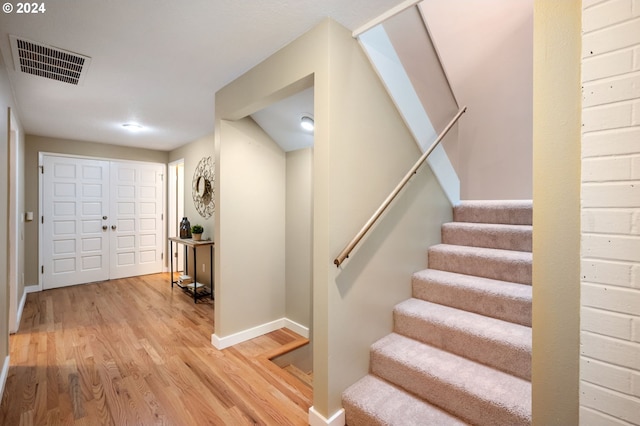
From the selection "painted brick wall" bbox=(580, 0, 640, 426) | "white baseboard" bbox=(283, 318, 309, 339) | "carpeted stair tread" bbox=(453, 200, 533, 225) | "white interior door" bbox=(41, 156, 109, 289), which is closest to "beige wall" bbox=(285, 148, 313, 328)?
"white baseboard" bbox=(283, 318, 309, 339)

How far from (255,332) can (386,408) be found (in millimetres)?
1734

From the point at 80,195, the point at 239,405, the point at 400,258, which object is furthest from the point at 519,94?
the point at 80,195

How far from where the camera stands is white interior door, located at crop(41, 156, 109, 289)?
4.38 metres

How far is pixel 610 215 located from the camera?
2.98ft

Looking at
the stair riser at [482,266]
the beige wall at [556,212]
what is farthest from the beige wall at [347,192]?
the beige wall at [556,212]

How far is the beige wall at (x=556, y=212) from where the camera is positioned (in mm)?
970

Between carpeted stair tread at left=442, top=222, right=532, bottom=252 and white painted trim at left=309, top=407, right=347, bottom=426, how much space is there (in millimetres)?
1644

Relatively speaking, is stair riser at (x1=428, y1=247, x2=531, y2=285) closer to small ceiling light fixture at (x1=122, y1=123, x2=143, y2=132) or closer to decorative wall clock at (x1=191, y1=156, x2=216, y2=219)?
decorative wall clock at (x1=191, y1=156, x2=216, y2=219)

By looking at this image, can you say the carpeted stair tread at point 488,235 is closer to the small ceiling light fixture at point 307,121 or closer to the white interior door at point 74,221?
the small ceiling light fixture at point 307,121

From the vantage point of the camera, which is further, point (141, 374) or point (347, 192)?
point (141, 374)

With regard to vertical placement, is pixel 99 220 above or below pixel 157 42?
below

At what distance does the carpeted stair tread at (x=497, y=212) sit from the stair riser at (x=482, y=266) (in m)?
0.55
